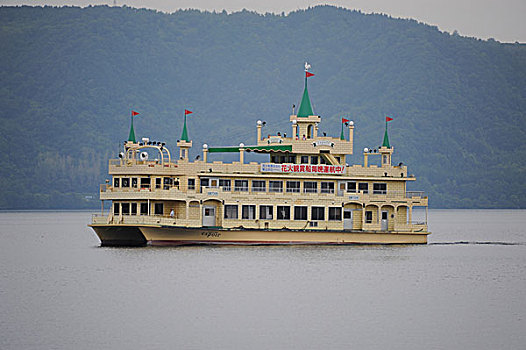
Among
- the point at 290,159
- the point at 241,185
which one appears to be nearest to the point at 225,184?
the point at 241,185

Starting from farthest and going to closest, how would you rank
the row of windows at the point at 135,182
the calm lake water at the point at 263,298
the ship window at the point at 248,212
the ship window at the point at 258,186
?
the ship window at the point at 258,186, the ship window at the point at 248,212, the row of windows at the point at 135,182, the calm lake water at the point at 263,298

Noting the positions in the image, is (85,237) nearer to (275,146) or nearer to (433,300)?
(275,146)

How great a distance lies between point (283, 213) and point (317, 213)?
256 centimetres

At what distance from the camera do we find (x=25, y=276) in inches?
2186

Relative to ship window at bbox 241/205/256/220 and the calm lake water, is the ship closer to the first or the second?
ship window at bbox 241/205/256/220

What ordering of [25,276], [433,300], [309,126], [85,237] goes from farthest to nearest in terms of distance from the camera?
[85,237], [309,126], [25,276], [433,300]

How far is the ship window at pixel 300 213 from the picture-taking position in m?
69.1

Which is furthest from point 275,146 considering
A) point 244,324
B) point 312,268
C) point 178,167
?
point 244,324

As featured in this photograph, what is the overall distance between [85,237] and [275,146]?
1221 inches

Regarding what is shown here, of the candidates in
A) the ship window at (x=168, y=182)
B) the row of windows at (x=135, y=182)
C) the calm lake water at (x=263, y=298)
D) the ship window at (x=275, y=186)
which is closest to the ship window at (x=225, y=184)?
the ship window at (x=275, y=186)

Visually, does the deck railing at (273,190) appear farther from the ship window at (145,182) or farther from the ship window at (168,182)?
the ship window at (145,182)

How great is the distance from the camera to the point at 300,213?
69125 mm

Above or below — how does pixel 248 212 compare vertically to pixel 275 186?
below

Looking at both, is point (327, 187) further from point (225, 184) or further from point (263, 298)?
point (263, 298)
